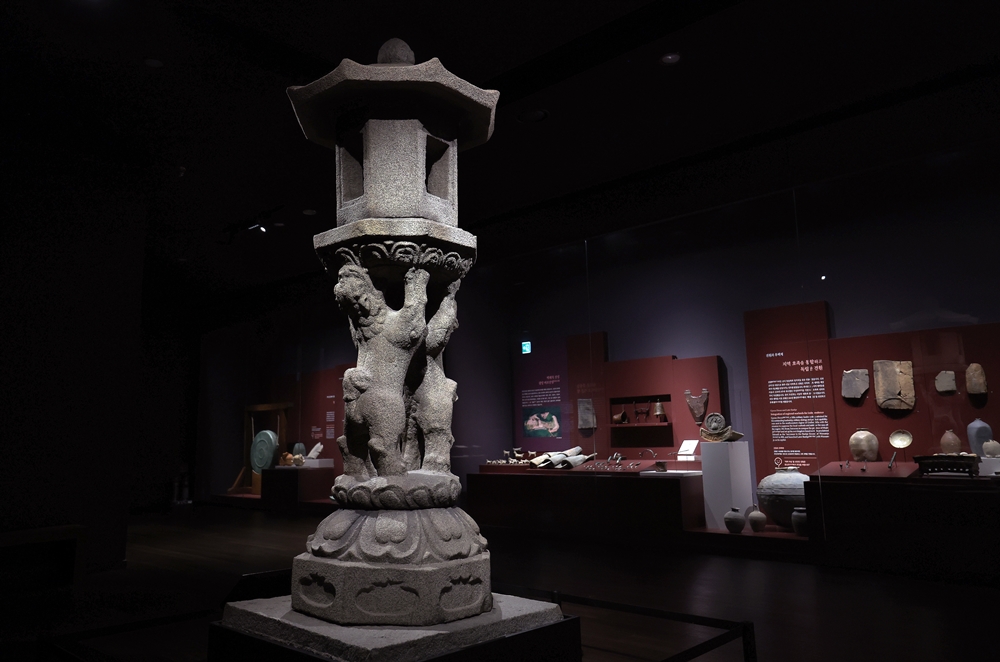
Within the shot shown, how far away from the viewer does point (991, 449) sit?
489cm

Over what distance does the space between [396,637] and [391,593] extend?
0.18 m

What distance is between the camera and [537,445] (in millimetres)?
7793

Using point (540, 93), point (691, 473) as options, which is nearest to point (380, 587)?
point (540, 93)

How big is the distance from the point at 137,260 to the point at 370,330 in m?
4.15

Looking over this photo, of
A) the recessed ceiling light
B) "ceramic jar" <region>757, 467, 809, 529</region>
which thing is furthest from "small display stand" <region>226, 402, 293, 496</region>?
"ceramic jar" <region>757, 467, 809, 529</region>

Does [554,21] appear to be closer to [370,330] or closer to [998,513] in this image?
[370,330]

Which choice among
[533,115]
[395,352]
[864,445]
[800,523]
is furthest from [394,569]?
[864,445]

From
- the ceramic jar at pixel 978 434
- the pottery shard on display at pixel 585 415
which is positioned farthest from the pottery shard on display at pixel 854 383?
the pottery shard on display at pixel 585 415

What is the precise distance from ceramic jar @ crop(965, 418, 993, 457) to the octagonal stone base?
14.6 feet

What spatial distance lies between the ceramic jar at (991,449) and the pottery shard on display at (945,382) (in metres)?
0.45

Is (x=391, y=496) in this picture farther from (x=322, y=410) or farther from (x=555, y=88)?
(x=322, y=410)

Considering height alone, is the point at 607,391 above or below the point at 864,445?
above

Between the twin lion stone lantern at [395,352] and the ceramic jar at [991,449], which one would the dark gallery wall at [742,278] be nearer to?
the ceramic jar at [991,449]

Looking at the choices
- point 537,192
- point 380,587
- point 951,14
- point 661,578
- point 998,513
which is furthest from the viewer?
point 537,192
